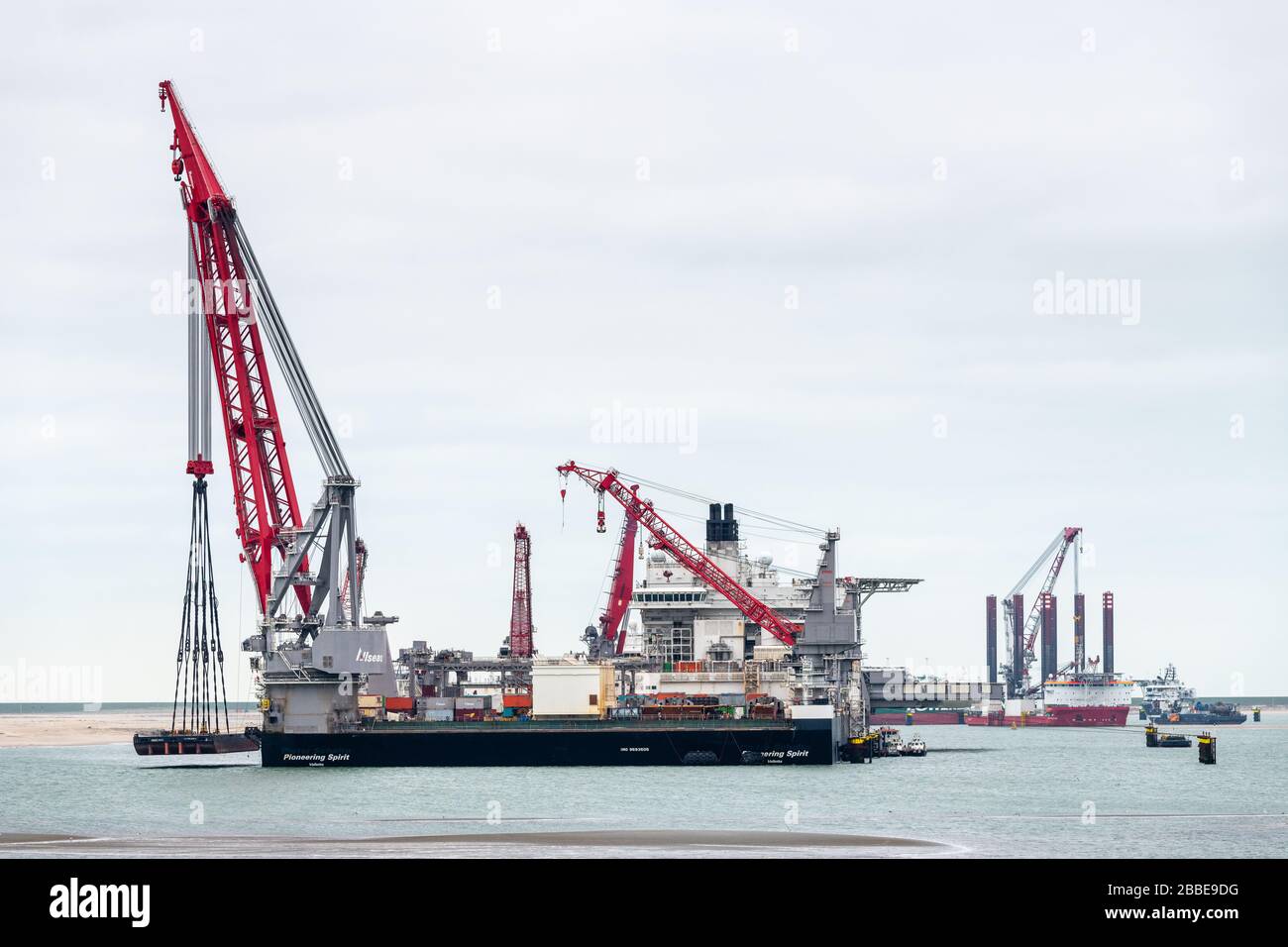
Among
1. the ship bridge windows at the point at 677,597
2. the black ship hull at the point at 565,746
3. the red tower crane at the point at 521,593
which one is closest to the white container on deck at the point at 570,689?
the black ship hull at the point at 565,746

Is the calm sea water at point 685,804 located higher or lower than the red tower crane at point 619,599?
lower

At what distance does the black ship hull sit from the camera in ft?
359

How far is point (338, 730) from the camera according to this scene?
111 meters

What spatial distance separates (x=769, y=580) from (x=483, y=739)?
32.0m

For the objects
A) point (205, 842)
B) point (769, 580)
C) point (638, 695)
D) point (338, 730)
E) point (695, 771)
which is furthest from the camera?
point (769, 580)

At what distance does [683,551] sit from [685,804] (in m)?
51.5

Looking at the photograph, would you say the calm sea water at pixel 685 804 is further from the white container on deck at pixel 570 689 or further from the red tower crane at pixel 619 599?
the red tower crane at pixel 619 599

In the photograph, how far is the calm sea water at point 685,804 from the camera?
6303 centimetres

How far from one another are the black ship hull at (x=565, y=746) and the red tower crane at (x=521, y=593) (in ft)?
126

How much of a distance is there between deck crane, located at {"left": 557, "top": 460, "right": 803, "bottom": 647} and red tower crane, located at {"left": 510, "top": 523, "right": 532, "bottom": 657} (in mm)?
21805

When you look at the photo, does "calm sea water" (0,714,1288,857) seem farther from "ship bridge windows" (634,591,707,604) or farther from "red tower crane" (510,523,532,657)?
"red tower crane" (510,523,532,657)

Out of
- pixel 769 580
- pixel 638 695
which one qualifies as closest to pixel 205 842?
pixel 638 695

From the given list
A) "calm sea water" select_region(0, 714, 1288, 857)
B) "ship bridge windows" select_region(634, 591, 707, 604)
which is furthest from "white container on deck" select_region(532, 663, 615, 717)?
"ship bridge windows" select_region(634, 591, 707, 604)
